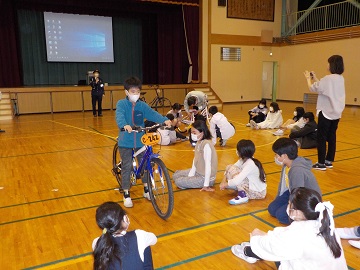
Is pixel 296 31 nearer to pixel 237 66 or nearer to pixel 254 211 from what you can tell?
pixel 237 66

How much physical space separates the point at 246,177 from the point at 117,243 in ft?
7.01

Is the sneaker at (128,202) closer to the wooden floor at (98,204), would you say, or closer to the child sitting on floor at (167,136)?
the wooden floor at (98,204)

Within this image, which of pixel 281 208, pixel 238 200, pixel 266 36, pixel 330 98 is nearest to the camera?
pixel 281 208

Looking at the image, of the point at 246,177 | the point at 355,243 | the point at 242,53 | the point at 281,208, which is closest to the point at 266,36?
the point at 242,53

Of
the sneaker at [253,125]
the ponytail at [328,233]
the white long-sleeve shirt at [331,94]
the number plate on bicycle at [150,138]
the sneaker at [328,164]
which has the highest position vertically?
the white long-sleeve shirt at [331,94]

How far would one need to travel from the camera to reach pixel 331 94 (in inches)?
167

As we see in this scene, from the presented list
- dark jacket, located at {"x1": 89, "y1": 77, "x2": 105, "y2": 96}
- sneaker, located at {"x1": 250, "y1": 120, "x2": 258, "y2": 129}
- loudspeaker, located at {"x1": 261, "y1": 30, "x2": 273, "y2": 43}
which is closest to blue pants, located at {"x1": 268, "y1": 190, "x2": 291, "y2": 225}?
sneaker, located at {"x1": 250, "y1": 120, "x2": 258, "y2": 129}

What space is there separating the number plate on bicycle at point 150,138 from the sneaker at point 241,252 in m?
1.17

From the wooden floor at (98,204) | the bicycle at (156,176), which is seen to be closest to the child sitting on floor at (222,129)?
the wooden floor at (98,204)

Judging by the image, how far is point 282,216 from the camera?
9.53 feet

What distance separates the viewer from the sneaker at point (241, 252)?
2.34 m

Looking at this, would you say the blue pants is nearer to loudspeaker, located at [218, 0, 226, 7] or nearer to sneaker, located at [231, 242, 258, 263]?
sneaker, located at [231, 242, 258, 263]

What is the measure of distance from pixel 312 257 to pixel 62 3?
45.2ft

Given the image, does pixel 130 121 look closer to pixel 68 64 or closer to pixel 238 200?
pixel 238 200
